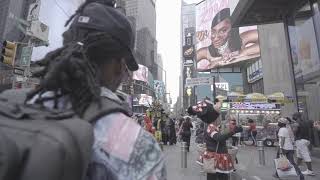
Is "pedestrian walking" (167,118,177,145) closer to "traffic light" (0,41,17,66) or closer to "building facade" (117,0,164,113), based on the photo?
"traffic light" (0,41,17,66)

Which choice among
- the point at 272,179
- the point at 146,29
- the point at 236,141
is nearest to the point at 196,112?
the point at 272,179

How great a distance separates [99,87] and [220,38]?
225 feet

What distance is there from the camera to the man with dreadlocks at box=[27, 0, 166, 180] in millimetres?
1298

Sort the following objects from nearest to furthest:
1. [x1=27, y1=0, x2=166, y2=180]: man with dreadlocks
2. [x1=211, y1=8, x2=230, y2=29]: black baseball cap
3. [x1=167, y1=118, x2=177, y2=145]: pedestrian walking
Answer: [x1=27, y1=0, x2=166, y2=180]: man with dreadlocks → [x1=167, y1=118, x2=177, y2=145]: pedestrian walking → [x1=211, y1=8, x2=230, y2=29]: black baseball cap

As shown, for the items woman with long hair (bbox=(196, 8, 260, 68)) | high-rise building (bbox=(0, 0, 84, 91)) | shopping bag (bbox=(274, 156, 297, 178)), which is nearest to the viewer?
shopping bag (bbox=(274, 156, 297, 178))

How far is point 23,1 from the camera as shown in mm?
65812

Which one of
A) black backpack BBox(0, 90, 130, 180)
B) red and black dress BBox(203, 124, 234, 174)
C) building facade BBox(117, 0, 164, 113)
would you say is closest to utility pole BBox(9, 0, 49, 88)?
red and black dress BBox(203, 124, 234, 174)

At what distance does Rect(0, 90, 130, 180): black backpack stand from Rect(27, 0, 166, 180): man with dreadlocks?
0.12 m

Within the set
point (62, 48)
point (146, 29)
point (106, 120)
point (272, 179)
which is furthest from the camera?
point (146, 29)

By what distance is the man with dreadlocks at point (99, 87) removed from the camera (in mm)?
1298

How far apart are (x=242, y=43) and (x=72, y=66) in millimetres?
63609

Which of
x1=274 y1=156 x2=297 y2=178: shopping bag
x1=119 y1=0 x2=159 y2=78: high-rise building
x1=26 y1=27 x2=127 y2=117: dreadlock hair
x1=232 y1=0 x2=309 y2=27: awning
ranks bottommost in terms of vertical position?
x1=274 y1=156 x2=297 y2=178: shopping bag

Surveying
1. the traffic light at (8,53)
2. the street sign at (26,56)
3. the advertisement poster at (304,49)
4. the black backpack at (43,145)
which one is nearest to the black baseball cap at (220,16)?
the advertisement poster at (304,49)

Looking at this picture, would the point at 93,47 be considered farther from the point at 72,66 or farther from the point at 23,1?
the point at 23,1
